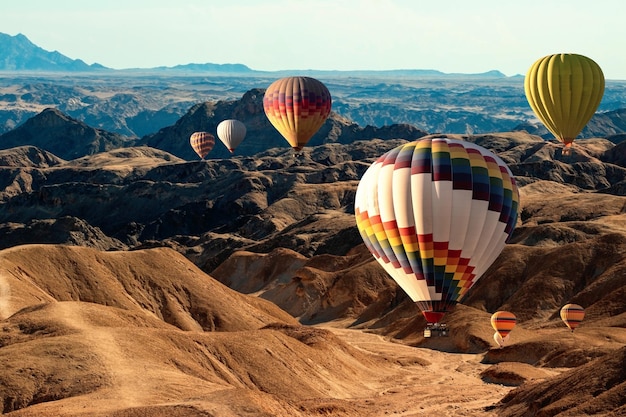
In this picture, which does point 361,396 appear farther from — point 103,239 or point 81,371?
point 103,239

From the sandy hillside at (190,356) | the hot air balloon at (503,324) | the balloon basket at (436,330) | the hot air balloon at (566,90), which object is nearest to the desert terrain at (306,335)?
the sandy hillside at (190,356)

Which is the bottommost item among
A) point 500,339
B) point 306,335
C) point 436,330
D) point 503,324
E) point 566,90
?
point 500,339

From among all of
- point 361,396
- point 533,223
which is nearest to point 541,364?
point 361,396

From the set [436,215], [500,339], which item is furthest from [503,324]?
[436,215]

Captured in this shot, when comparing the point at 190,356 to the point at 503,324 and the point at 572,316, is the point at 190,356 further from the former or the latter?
the point at 572,316

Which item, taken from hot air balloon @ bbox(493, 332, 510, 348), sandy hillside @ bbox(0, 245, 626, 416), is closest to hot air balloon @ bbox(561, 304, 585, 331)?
sandy hillside @ bbox(0, 245, 626, 416)

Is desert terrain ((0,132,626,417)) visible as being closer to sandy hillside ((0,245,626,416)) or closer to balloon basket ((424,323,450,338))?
sandy hillside ((0,245,626,416))

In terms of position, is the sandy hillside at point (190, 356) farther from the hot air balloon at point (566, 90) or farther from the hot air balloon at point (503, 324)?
the hot air balloon at point (566, 90)
